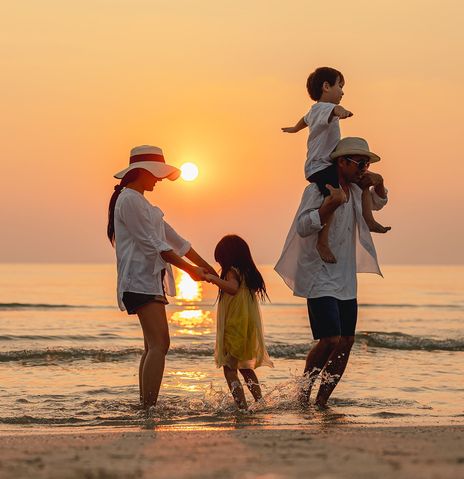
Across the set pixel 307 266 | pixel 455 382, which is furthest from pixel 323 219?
Result: pixel 455 382

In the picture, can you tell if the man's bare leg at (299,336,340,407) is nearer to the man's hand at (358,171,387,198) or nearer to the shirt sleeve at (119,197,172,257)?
the man's hand at (358,171,387,198)

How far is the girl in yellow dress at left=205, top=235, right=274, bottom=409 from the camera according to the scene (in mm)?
7250

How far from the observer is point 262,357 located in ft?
24.3

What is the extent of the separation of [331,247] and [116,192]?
165 centimetres

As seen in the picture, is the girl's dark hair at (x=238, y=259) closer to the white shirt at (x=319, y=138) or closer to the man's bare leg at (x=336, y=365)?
the man's bare leg at (x=336, y=365)

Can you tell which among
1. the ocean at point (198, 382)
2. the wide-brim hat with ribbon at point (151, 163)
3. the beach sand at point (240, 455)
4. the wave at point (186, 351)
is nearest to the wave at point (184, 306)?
the ocean at point (198, 382)

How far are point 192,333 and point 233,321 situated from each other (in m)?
12.4

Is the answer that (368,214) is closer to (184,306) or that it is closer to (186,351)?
(186,351)

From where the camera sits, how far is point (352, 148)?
6652 mm

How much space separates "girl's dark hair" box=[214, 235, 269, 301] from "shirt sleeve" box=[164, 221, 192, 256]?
316 mm

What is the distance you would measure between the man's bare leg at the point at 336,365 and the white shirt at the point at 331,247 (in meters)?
0.37

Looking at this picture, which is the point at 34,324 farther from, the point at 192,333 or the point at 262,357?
the point at 262,357

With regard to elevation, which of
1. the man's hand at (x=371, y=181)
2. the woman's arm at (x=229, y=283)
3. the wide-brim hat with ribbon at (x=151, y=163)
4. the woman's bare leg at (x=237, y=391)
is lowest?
the woman's bare leg at (x=237, y=391)

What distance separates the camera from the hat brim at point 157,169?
6.73 m
